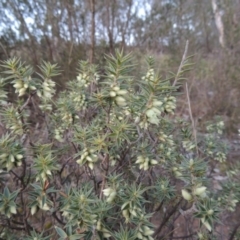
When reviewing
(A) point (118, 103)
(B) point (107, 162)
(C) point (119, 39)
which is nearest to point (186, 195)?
(B) point (107, 162)

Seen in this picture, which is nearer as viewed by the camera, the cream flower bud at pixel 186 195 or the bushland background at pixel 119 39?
the cream flower bud at pixel 186 195

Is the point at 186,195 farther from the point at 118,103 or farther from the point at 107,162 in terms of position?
the point at 118,103

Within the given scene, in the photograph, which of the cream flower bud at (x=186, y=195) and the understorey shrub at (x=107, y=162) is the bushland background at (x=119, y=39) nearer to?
the understorey shrub at (x=107, y=162)

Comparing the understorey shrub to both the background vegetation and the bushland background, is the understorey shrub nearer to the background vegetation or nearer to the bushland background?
the background vegetation

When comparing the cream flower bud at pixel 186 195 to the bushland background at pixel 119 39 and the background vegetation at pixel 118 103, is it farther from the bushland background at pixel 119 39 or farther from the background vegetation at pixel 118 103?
the bushland background at pixel 119 39

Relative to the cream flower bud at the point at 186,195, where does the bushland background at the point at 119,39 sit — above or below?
above

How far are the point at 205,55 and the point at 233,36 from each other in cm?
116

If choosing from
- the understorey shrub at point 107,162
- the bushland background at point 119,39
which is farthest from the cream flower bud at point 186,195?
the bushland background at point 119,39

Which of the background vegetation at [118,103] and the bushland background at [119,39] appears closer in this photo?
the background vegetation at [118,103]

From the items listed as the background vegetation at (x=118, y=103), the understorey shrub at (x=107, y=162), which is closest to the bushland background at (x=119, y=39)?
the background vegetation at (x=118, y=103)

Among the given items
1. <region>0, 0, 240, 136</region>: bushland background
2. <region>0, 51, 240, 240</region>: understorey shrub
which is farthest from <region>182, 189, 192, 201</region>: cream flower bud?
<region>0, 0, 240, 136</region>: bushland background

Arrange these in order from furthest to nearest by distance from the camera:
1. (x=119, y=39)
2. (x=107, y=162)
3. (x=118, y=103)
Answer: (x=119, y=39)
(x=107, y=162)
(x=118, y=103)

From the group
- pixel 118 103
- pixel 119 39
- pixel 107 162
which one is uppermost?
pixel 119 39

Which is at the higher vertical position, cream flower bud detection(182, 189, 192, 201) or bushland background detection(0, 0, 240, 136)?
bushland background detection(0, 0, 240, 136)
